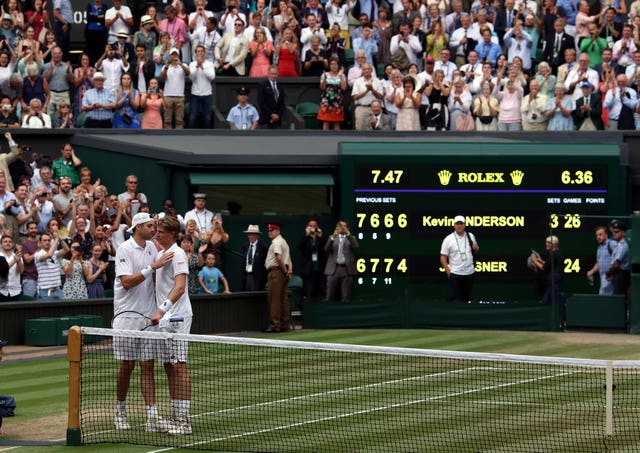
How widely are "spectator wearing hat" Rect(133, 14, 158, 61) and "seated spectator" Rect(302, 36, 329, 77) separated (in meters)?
3.40

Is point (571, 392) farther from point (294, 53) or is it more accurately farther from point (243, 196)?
point (294, 53)

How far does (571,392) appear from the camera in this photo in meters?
16.5

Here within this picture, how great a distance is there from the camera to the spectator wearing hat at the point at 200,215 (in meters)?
26.9

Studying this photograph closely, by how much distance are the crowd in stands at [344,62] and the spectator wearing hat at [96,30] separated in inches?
1.1

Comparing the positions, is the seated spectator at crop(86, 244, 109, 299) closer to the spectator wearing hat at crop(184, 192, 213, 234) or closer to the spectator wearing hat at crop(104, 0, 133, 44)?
the spectator wearing hat at crop(184, 192, 213, 234)

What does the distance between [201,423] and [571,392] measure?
15.5 feet

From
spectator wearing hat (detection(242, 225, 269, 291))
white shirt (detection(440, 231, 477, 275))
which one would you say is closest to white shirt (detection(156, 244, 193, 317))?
spectator wearing hat (detection(242, 225, 269, 291))

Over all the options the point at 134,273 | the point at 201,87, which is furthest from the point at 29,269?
the point at 134,273

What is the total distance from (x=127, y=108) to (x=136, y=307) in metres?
15.6

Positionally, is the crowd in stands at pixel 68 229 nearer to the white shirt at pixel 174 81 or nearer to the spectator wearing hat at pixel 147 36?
the white shirt at pixel 174 81

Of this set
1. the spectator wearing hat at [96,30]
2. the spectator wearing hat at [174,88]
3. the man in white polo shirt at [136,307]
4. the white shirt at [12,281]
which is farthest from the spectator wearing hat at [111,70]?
the man in white polo shirt at [136,307]

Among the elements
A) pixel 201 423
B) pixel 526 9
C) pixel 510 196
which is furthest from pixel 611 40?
pixel 201 423

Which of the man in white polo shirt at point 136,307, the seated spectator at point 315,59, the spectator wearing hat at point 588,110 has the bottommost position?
the man in white polo shirt at point 136,307

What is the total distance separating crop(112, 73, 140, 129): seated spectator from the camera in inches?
1135
